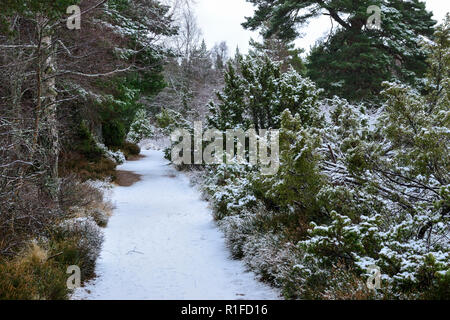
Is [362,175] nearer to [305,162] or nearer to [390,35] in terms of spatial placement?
[305,162]

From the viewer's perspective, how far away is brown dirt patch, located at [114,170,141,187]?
13558 mm

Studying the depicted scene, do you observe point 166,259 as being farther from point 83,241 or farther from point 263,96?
point 263,96

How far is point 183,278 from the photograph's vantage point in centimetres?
520

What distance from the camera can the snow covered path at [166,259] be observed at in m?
4.67

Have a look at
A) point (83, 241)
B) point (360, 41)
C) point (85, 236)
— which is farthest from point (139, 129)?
point (83, 241)

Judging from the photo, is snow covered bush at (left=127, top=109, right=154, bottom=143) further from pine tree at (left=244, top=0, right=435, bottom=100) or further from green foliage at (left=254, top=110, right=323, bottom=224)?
green foliage at (left=254, top=110, right=323, bottom=224)

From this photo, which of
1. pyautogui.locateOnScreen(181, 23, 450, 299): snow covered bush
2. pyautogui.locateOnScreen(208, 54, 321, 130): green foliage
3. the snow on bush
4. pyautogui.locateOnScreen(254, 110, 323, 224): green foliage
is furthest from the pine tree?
the snow on bush

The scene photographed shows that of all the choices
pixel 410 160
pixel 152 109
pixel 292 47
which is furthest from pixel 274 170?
pixel 152 109

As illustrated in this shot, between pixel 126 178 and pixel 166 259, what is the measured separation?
30.1 ft

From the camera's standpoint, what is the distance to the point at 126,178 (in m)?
14.7

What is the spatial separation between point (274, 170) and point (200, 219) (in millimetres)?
3762

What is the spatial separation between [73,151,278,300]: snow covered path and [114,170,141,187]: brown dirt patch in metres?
2.20

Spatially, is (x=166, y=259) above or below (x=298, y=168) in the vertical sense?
below

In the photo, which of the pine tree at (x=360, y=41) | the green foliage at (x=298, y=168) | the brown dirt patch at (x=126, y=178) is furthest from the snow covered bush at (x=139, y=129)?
the green foliage at (x=298, y=168)
